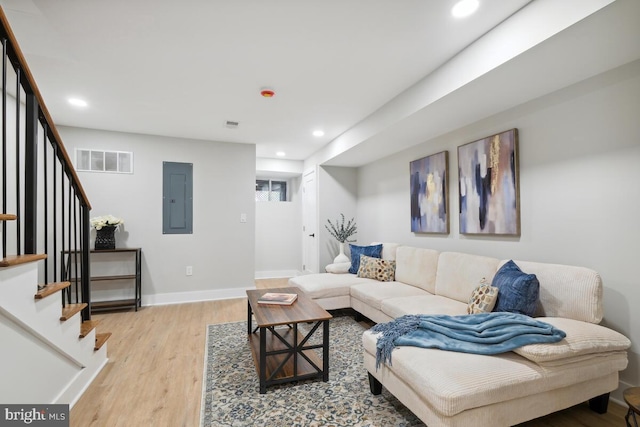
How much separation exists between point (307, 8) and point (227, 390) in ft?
8.16

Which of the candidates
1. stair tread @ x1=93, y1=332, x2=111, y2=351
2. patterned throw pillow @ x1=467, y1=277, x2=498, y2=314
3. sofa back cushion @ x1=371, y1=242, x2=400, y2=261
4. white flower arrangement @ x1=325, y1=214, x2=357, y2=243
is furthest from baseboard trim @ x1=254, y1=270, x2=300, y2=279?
patterned throw pillow @ x1=467, y1=277, x2=498, y2=314

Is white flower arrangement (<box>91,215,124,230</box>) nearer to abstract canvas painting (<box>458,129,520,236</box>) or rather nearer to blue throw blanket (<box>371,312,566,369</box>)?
blue throw blanket (<box>371,312,566,369</box>)

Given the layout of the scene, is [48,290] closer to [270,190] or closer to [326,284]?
[326,284]

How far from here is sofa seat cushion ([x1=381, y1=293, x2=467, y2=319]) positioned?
8.27ft

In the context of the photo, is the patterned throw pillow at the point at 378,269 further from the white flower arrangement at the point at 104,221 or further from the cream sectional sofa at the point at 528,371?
the white flower arrangement at the point at 104,221

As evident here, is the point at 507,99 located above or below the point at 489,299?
above

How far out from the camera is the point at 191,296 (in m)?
4.53

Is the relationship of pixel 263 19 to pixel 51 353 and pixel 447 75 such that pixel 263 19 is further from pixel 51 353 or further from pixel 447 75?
pixel 51 353

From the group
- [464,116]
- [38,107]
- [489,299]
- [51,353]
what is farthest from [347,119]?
[51,353]

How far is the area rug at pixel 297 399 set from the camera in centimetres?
181

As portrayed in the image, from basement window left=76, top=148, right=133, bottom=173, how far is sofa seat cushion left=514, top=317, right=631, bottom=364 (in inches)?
187

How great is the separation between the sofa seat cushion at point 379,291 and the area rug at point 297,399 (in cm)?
57

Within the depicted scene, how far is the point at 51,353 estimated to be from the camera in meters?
1.82
